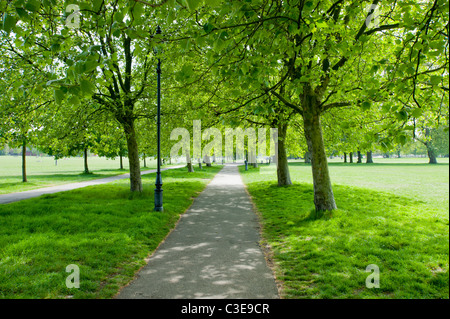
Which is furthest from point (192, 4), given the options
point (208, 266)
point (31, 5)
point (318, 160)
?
point (318, 160)

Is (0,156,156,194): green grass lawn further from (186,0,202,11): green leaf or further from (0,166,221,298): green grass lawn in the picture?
(186,0,202,11): green leaf

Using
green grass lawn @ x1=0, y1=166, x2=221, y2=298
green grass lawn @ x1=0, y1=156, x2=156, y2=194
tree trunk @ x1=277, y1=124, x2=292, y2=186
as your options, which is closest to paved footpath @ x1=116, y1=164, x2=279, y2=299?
green grass lawn @ x1=0, y1=166, x2=221, y2=298

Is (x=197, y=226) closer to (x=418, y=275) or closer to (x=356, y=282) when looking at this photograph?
(x=356, y=282)

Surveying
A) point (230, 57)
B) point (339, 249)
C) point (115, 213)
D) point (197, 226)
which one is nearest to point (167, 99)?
point (115, 213)

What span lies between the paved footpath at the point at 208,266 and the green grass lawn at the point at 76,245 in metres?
0.39

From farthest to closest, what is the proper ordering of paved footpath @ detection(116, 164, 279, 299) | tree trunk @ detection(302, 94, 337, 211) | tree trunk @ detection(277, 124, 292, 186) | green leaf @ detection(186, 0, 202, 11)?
tree trunk @ detection(277, 124, 292, 186) → tree trunk @ detection(302, 94, 337, 211) → paved footpath @ detection(116, 164, 279, 299) → green leaf @ detection(186, 0, 202, 11)

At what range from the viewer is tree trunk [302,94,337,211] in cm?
953

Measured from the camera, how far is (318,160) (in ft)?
31.5

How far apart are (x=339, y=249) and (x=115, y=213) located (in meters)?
7.54

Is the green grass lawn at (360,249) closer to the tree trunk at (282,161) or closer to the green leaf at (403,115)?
the green leaf at (403,115)

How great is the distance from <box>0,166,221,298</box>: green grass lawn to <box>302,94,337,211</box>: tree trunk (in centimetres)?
518

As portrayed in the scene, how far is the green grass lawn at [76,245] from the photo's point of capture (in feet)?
15.4

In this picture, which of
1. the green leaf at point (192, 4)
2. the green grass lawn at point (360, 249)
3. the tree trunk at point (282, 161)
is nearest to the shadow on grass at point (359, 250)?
the green grass lawn at point (360, 249)
